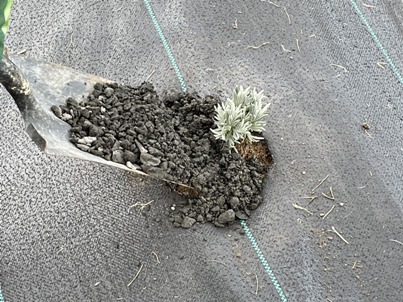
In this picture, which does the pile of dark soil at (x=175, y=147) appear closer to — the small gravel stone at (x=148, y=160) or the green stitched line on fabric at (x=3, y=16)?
the small gravel stone at (x=148, y=160)

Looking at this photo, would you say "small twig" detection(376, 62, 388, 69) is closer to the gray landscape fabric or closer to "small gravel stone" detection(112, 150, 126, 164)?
the gray landscape fabric

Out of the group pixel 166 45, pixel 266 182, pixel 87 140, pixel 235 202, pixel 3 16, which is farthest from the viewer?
pixel 166 45

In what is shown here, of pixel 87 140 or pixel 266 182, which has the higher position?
pixel 87 140

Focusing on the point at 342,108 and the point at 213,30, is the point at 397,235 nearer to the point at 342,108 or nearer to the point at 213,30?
the point at 342,108

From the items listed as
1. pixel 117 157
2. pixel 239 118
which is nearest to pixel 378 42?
pixel 239 118

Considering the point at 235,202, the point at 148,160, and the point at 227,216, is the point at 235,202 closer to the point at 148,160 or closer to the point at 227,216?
the point at 227,216

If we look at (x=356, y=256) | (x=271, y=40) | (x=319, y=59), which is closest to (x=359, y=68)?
(x=319, y=59)

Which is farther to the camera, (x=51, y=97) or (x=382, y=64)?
(x=382, y=64)
